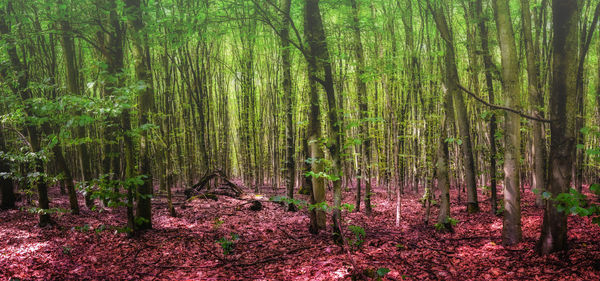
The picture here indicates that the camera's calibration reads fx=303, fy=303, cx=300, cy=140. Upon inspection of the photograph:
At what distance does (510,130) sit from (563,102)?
1129 mm

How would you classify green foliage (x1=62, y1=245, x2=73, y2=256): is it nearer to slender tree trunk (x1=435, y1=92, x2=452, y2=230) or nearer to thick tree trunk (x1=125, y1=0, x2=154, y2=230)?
thick tree trunk (x1=125, y1=0, x2=154, y2=230)

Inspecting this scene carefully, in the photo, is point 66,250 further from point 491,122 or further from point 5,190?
point 491,122

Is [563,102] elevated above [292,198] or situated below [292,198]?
above

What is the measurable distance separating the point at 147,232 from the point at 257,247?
8.09ft

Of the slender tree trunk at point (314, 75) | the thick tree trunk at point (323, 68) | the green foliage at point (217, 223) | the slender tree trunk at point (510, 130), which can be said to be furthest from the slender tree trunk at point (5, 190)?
the slender tree trunk at point (510, 130)

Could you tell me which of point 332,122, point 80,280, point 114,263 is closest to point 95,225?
point 114,263

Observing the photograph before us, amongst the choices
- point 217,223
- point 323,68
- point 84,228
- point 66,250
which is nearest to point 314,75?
point 323,68

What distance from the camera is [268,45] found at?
1266 cm

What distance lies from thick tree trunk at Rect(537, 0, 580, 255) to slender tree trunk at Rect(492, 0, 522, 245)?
36.0 inches

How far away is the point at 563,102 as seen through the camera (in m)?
A: 3.63

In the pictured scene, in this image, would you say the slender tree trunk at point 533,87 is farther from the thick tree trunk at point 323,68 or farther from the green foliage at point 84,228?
the green foliage at point 84,228

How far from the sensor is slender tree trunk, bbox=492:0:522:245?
4656mm

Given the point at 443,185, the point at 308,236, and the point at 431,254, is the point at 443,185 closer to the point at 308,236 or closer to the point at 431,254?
the point at 431,254

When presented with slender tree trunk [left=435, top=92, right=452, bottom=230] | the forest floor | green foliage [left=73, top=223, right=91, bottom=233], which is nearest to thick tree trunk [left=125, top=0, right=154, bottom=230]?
the forest floor
